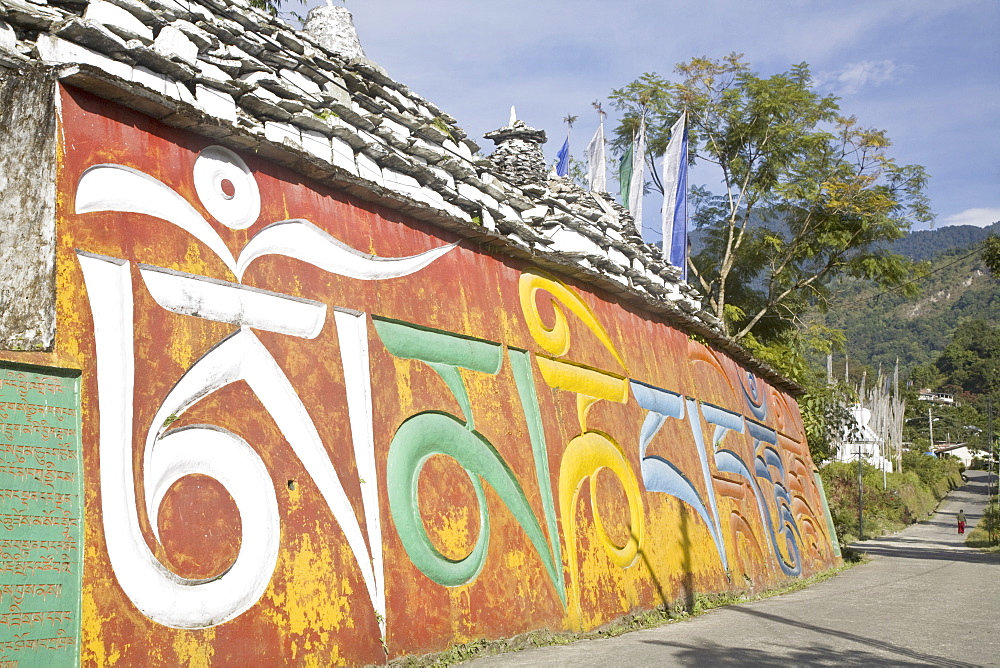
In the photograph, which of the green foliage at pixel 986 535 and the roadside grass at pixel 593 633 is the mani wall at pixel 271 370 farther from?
the green foliage at pixel 986 535

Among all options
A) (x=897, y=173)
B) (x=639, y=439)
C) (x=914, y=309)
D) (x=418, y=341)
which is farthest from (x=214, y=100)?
(x=914, y=309)

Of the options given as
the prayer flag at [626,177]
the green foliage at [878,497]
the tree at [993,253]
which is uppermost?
the prayer flag at [626,177]

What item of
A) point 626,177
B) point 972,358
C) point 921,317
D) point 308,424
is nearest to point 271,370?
point 308,424

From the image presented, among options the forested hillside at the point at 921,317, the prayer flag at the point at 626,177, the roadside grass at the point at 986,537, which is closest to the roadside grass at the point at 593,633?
the prayer flag at the point at 626,177

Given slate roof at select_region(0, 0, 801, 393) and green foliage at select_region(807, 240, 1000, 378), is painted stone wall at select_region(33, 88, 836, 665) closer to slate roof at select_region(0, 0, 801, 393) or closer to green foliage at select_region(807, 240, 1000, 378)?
slate roof at select_region(0, 0, 801, 393)

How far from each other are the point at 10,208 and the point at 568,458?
462 centimetres

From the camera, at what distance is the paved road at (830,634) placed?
6.00 meters

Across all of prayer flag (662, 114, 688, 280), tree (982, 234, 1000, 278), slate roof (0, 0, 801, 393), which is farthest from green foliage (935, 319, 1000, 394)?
slate roof (0, 0, 801, 393)

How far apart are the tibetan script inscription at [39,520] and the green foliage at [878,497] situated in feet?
93.0

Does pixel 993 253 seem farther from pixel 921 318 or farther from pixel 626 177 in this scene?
pixel 921 318

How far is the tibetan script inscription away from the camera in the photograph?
3551 mm

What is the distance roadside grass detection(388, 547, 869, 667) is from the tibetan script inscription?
1.94 metres

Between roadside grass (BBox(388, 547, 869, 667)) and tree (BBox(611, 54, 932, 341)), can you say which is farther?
tree (BBox(611, 54, 932, 341))

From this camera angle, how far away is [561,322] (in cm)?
808
